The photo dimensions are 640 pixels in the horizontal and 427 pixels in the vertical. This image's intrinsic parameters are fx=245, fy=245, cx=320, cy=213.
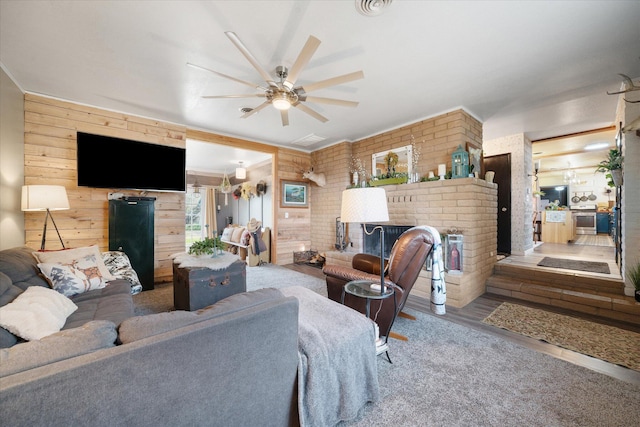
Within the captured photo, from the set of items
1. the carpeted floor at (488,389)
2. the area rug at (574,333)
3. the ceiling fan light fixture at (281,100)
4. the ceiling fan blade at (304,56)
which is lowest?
the carpeted floor at (488,389)

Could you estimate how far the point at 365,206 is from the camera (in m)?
1.89

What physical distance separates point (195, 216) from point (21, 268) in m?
7.15

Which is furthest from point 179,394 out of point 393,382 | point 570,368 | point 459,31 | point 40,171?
point 40,171

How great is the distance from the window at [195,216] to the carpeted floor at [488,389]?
26.8 ft

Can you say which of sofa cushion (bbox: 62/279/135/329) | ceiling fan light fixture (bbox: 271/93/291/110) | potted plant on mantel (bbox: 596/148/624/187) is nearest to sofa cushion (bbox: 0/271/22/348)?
sofa cushion (bbox: 62/279/135/329)

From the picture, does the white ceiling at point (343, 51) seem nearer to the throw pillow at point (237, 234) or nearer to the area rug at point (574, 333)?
the area rug at point (574, 333)

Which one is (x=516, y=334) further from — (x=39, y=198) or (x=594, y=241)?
(x=594, y=241)

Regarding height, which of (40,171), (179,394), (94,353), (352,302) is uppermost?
(40,171)

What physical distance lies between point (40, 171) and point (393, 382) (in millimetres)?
4665

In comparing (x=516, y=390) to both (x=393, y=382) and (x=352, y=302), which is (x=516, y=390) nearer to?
(x=393, y=382)

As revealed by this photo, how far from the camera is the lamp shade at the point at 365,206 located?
6.18ft

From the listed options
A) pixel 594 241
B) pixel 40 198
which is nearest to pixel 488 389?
pixel 40 198

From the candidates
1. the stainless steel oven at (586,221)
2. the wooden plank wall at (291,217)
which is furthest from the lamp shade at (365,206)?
the stainless steel oven at (586,221)

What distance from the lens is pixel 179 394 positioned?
0.87m
